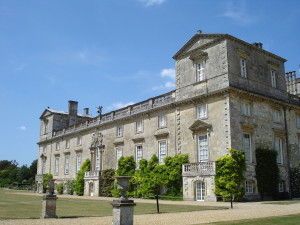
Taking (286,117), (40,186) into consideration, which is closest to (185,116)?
(286,117)

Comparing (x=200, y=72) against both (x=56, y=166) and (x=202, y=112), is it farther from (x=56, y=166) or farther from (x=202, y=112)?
(x=56, y=166)

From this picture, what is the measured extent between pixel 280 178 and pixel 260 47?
10.9 meters

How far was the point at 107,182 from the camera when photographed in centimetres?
3303

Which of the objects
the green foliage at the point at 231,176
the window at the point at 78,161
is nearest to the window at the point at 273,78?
the green foliage at the point at 231,176

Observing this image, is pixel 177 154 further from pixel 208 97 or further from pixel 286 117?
pixel 286 117

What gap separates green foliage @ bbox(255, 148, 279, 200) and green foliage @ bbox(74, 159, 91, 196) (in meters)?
20.1

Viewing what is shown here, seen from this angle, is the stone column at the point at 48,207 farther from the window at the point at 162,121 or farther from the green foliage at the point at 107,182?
the green foliage at the point at 107,182

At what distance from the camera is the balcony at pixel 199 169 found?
22.1m

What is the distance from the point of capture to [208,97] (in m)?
24.3

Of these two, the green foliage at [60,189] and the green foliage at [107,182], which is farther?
the green foliage at [60,189]

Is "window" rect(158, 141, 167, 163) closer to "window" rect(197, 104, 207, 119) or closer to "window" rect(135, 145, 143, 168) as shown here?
"window" rect(135, 145, 143, 168)

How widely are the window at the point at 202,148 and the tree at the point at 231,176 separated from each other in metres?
2.06

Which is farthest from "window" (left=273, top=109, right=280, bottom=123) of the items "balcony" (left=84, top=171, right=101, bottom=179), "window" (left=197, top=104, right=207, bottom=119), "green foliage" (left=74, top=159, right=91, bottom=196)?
"green foliage" (left=74, top=159, right=91, bottom=196)

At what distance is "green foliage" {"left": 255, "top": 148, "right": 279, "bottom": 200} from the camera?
23.2 metres
